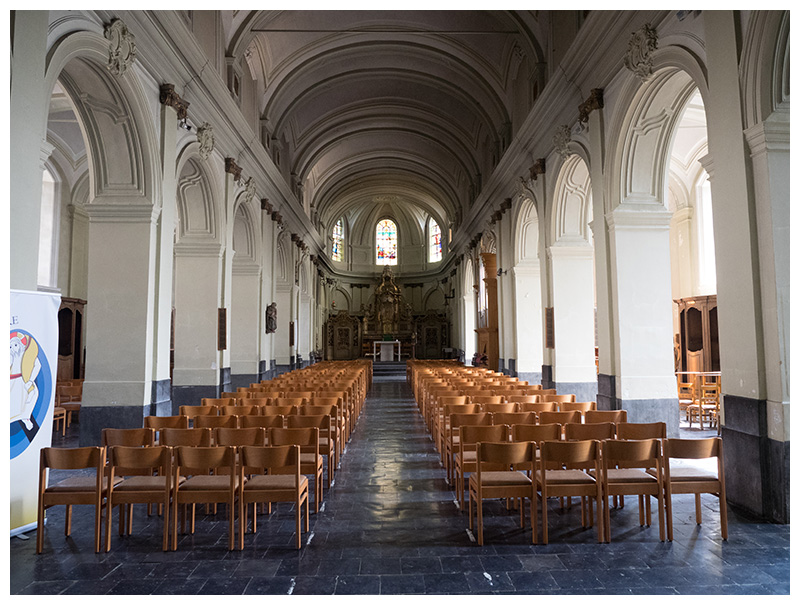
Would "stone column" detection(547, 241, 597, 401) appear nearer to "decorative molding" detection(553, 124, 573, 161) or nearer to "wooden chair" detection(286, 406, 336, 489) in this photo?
"decorative molding" detection(553, 124, 573, 161)

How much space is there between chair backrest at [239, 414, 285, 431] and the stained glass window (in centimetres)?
3190

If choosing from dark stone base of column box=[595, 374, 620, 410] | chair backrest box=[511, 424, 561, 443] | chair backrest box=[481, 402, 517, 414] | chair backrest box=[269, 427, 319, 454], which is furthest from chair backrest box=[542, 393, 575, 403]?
chair backrest box=[269, 427, 319, 454]

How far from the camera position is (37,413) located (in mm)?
4738

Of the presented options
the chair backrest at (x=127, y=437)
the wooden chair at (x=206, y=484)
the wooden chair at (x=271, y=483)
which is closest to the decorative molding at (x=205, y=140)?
the chair backrest at (x=127, y=437)

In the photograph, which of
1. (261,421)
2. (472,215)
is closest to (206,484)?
(261,421)

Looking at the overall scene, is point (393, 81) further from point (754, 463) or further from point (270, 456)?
point (270, 456)

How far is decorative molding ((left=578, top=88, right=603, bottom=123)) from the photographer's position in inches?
360

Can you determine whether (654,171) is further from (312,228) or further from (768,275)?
(312,228)

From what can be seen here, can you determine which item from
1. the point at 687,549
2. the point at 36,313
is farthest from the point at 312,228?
the point at 687,549

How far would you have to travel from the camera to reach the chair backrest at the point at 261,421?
5926 mm

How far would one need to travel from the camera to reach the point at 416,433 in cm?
970

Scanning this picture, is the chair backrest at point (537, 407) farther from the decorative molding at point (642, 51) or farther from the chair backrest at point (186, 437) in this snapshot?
the decorative molding at point (642, 51)

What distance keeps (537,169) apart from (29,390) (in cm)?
1080
